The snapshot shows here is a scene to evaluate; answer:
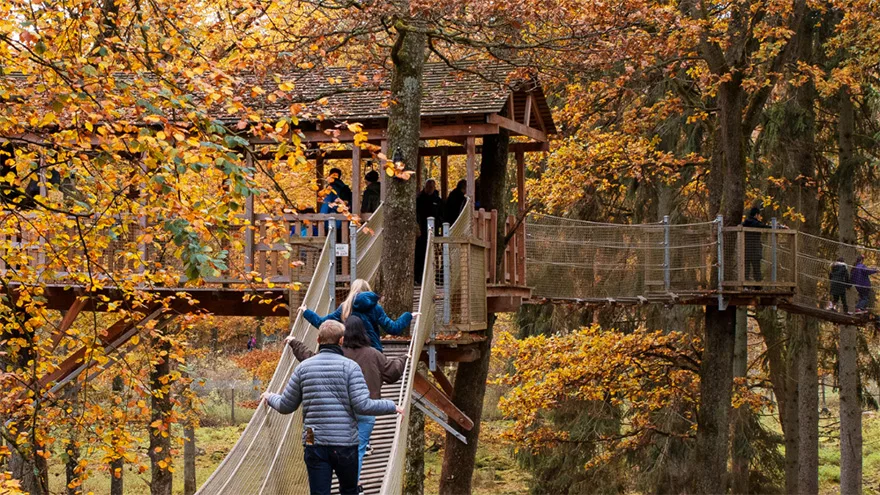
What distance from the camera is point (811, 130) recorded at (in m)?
19.3

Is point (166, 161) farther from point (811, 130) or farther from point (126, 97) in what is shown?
point (811, 130)

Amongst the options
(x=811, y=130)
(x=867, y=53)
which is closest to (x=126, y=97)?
(x=867, y=53)

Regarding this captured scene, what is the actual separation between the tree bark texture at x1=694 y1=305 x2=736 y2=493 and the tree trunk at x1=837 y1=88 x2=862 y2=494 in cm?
→ 304

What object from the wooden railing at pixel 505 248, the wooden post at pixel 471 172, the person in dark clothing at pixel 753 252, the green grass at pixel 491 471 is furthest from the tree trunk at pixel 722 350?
the green grass at pixel 491 471

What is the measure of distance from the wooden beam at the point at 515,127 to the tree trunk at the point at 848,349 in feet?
18.2

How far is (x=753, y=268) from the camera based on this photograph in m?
15.9

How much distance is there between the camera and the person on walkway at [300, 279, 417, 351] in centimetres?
853

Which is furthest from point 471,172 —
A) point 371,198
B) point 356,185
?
point 356,185

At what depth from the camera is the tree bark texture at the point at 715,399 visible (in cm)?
1647

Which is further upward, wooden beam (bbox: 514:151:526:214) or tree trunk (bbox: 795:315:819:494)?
wooden beam (bbox: 514:151:526:214)

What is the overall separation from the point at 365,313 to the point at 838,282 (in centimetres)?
977

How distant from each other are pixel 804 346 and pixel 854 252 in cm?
341

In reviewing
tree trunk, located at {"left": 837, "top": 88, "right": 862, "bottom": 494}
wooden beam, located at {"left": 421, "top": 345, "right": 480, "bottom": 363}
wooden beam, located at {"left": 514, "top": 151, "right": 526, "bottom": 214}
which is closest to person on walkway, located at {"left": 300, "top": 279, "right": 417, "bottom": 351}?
wooden beam, located at {"left": 421, "top": 345, "right": 480, "bottom": 363}

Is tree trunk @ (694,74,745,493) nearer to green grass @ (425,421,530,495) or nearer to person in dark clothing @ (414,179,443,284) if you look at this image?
person in dark clothing @ (414,179,443,284)
